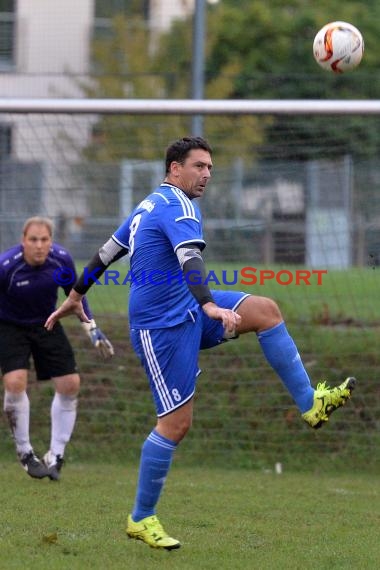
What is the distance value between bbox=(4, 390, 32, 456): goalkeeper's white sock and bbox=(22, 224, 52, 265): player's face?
104 centimetres

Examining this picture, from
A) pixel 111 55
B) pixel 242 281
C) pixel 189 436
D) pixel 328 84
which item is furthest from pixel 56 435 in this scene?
pixel 328 84

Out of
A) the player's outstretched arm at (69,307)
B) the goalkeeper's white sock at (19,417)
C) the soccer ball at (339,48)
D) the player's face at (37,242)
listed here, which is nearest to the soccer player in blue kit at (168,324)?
the player's outstretched arm at (69,307)

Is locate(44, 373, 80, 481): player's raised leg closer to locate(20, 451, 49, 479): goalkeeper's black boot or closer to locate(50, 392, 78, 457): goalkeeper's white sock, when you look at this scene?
locate(50, 392, 78, 457): goalkeeper's white sock

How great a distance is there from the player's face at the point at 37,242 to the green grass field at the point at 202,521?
1682mm

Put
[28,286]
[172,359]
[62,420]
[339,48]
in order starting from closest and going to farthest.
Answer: [172,359] < [339,48] < [28,286] < [62,420]

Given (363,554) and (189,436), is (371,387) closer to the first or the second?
(189,436)

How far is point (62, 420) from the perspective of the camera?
27.6 ft

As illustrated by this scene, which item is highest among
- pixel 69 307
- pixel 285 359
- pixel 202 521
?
pixel 69 307

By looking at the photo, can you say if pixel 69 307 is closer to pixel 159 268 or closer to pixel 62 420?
pixel 159 268

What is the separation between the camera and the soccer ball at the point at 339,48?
7379mm

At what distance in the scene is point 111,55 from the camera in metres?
13.4

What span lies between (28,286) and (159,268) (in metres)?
2.69

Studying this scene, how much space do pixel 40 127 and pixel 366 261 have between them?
3350 mm

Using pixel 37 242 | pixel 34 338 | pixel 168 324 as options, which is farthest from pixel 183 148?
pixel 34 338
